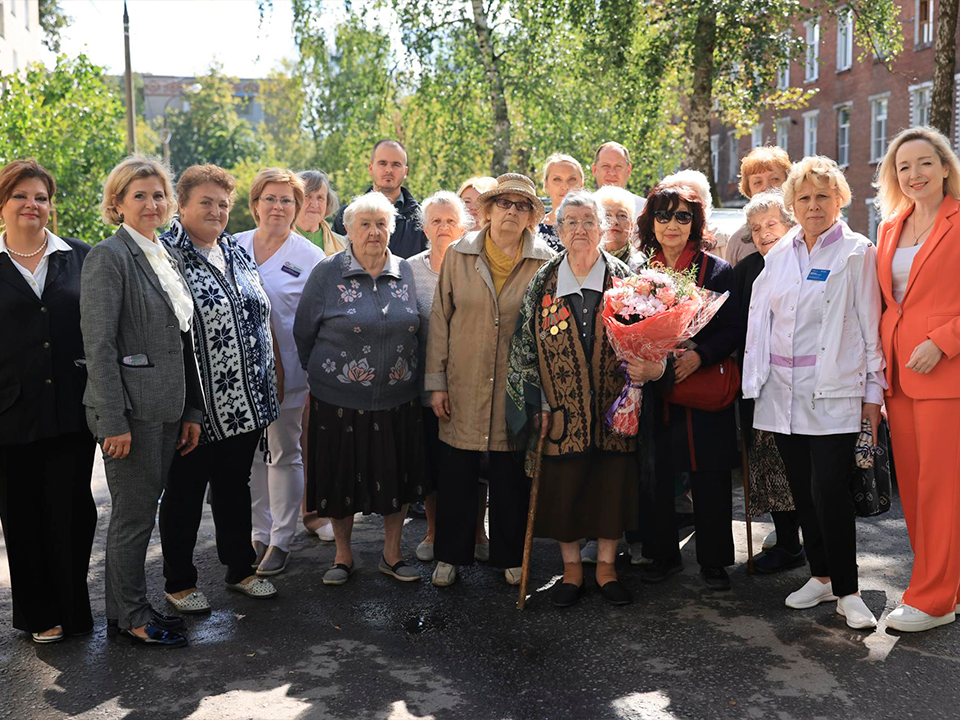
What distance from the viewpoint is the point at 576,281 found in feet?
17.0

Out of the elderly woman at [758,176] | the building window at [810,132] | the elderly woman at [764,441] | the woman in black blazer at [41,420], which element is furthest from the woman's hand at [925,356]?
the building window at [810,132]

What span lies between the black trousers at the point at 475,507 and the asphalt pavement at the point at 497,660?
0.78 feet

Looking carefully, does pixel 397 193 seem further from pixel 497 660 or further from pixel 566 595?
pixel 497 660

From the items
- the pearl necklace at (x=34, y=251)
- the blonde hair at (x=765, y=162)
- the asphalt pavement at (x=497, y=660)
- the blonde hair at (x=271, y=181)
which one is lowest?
the asphalt pavement at (x=497, y=660)

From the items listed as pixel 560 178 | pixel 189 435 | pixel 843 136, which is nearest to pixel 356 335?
pixel 189 435

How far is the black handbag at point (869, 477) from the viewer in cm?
480

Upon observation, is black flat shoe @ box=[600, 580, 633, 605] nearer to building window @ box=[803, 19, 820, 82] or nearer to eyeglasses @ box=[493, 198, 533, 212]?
eyeglasses @ box=[493, 198, 533, 212]

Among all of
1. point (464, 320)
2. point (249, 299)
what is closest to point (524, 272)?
point (464, 320)

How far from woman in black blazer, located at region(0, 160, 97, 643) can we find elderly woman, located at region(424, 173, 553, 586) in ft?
6.17

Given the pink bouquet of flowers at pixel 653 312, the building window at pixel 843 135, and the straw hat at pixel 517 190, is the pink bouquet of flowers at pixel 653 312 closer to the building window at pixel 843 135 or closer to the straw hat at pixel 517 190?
the straw hat at pixel 517 190

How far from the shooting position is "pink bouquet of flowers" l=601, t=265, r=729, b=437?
186 inches

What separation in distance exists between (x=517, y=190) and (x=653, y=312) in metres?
1.11

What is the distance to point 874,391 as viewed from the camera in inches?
190

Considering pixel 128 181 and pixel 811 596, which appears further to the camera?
pixel 811 596
